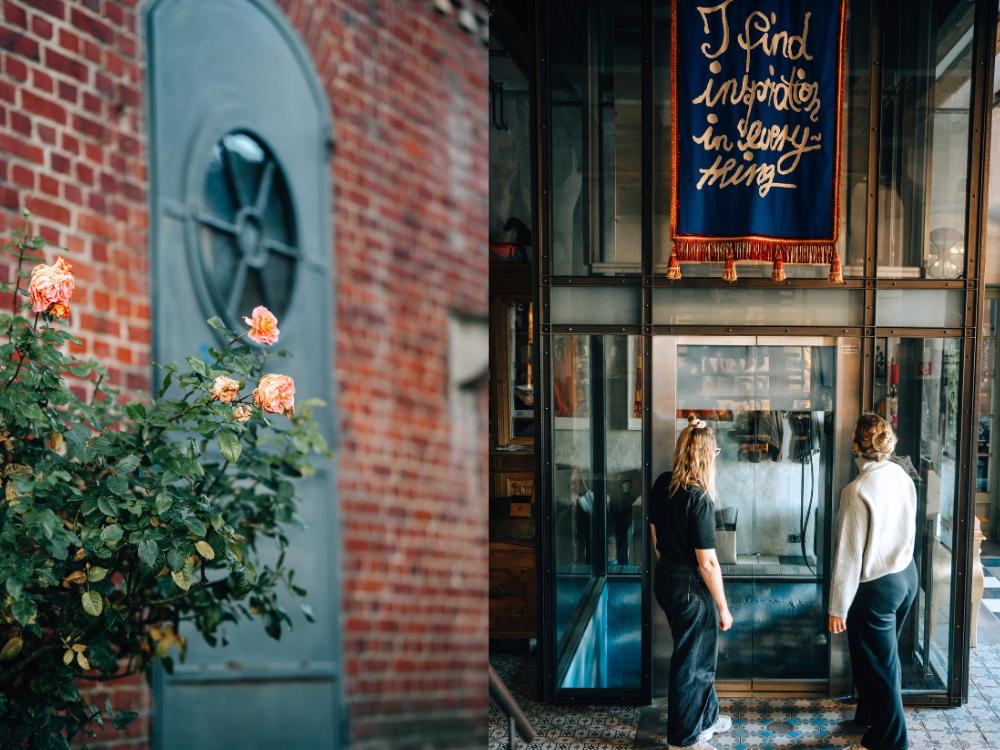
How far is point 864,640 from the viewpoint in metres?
2.63

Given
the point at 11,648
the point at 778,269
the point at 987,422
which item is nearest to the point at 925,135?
the point at 778,269

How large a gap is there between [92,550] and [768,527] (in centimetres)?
260

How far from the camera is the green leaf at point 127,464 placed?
130cm

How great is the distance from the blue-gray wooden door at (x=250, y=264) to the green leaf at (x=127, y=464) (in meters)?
0.48

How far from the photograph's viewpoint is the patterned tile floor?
106 inches

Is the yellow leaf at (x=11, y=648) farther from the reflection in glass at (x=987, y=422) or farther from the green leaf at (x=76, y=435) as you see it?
the reflection in glass at (x=987, y=422)

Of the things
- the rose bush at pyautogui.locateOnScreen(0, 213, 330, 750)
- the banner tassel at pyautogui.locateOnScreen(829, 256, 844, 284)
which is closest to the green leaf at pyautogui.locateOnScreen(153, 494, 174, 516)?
the rose bush at pyautogui.locateOnScreen(0, 213, 330, 750)

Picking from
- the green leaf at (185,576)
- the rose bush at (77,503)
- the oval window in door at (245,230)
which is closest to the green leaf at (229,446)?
the rose bush at (77,503)

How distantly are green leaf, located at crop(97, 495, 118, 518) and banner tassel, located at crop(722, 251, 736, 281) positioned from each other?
2.32m

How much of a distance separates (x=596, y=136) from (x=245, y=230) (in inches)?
61.5

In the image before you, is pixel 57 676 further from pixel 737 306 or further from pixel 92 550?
pixel 737 306

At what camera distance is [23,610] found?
1198mm

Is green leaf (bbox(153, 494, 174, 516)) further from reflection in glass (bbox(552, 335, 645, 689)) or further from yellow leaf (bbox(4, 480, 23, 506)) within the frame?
reflection in glass (bbox(552, 335, 645, 689))

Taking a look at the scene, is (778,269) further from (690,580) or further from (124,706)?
(124,706)
